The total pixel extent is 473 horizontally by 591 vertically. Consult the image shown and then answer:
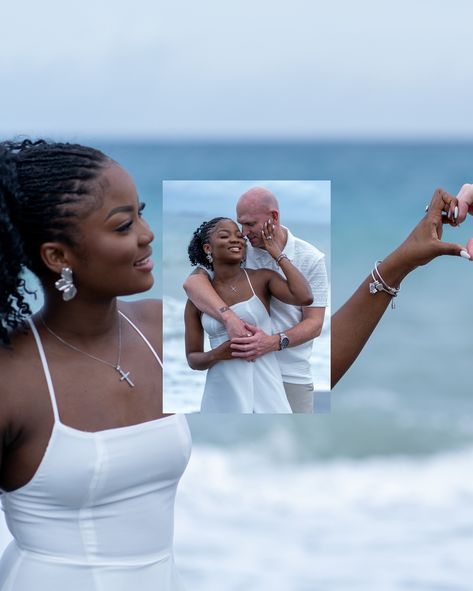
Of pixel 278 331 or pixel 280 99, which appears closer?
pixel 278 331

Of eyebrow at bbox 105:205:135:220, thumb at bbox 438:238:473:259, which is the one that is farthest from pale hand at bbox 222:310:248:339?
thumb at bbox 438:238:473:259

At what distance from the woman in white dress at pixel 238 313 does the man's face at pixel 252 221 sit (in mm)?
11

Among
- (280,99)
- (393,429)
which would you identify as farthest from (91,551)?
(280,99)

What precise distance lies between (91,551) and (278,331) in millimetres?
506

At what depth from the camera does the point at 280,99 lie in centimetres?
1127

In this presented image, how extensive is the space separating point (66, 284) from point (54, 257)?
0.05 meters

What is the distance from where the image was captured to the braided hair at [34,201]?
1.77m

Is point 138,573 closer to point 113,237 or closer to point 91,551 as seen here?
point 91,551

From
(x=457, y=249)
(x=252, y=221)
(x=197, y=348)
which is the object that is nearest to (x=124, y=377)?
(x=197, y=348)

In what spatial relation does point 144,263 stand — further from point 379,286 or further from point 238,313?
point 379,286

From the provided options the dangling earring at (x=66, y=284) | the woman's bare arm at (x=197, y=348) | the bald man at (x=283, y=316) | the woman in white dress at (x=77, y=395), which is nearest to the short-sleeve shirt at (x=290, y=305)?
the bald man at (x=283, y=316)

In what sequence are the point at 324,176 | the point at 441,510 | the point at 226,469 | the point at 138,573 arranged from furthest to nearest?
1. the point at 324,176
2. the point at 226,469
3. the point at 441,510
4. the point at 138,573

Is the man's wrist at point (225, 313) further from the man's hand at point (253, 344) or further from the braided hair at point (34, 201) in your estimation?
the braided hair at point (34, 201)

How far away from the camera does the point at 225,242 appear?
1.87 meters
